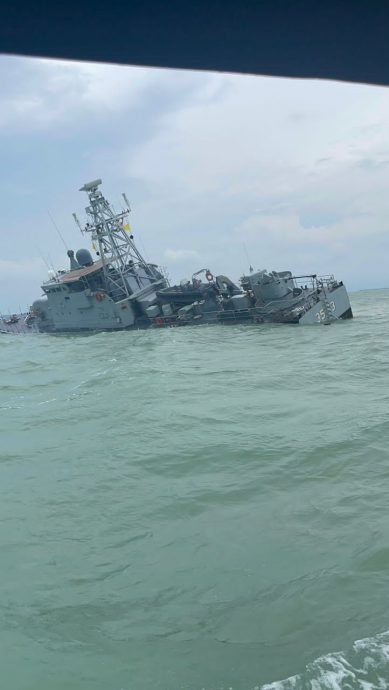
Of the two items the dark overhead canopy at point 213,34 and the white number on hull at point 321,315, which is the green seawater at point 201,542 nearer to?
the dark overhead canopy at point 213,34

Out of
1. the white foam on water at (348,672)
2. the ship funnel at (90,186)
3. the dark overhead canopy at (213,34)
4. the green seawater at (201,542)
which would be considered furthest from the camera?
the ship funnel at (90,186)

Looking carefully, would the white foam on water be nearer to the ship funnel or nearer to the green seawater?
A: the green seawater

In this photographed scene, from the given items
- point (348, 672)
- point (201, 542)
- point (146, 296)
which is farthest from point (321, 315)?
point (348, 672)

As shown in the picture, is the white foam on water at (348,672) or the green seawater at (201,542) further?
the green seawater at (201,542)

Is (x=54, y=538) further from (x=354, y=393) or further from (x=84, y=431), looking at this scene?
(x=354, y=393)

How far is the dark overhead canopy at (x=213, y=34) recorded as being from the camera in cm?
179

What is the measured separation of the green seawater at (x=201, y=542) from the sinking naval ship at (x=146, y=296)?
59.6ft

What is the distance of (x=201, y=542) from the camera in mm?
6891

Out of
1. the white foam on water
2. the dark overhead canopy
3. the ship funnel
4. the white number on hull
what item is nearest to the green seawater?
the white foam on water

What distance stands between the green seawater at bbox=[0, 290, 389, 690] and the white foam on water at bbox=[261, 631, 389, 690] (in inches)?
0.5

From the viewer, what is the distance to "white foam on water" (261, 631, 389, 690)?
4309 mm

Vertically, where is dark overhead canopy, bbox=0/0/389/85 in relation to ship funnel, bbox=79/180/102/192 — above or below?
below

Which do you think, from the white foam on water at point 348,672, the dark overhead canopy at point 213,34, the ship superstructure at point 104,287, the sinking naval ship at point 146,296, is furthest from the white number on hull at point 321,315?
the dark overhead canopy at point 213,34

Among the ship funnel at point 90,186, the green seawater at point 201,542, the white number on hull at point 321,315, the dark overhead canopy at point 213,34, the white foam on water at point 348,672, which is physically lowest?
the white foam on water at point 348,672
